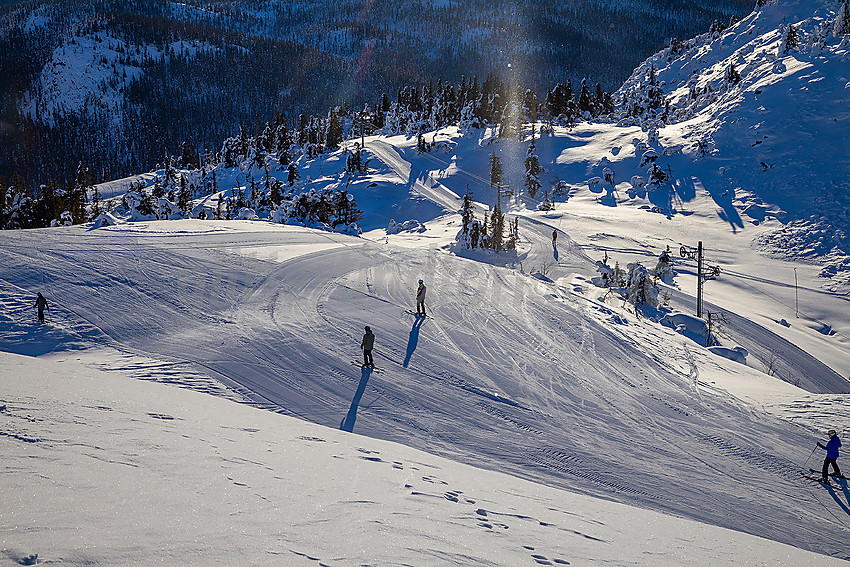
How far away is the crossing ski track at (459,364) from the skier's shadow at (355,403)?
101 millimetres

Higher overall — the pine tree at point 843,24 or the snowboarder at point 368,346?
the pine tree at point 843,24

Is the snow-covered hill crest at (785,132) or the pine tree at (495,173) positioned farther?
the pine tree at (495,173)

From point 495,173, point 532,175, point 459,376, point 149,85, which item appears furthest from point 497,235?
point 149,85

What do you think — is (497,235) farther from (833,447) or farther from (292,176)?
(292,176)

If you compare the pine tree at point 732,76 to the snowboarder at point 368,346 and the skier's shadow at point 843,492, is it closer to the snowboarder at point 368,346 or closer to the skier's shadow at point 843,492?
the skier's shadow at point 843,492

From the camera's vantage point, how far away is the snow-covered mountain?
6.13 metres

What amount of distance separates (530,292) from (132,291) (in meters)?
14.7

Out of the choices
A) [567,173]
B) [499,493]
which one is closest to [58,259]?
[499,493]

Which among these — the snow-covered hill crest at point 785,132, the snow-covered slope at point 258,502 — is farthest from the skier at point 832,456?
the snow-covered hill crest at point 785,132

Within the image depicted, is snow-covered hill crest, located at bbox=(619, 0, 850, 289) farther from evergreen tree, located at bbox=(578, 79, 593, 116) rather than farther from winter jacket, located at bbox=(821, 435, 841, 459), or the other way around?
winter jacket, located at bbox=(821, 435, 841, 459)

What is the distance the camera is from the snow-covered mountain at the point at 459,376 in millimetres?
6133

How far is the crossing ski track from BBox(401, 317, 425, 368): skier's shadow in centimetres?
7

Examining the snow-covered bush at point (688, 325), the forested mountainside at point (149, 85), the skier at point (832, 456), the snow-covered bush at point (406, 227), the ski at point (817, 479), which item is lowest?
the ski at point (817, 479)

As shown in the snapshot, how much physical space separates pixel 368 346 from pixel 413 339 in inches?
100
